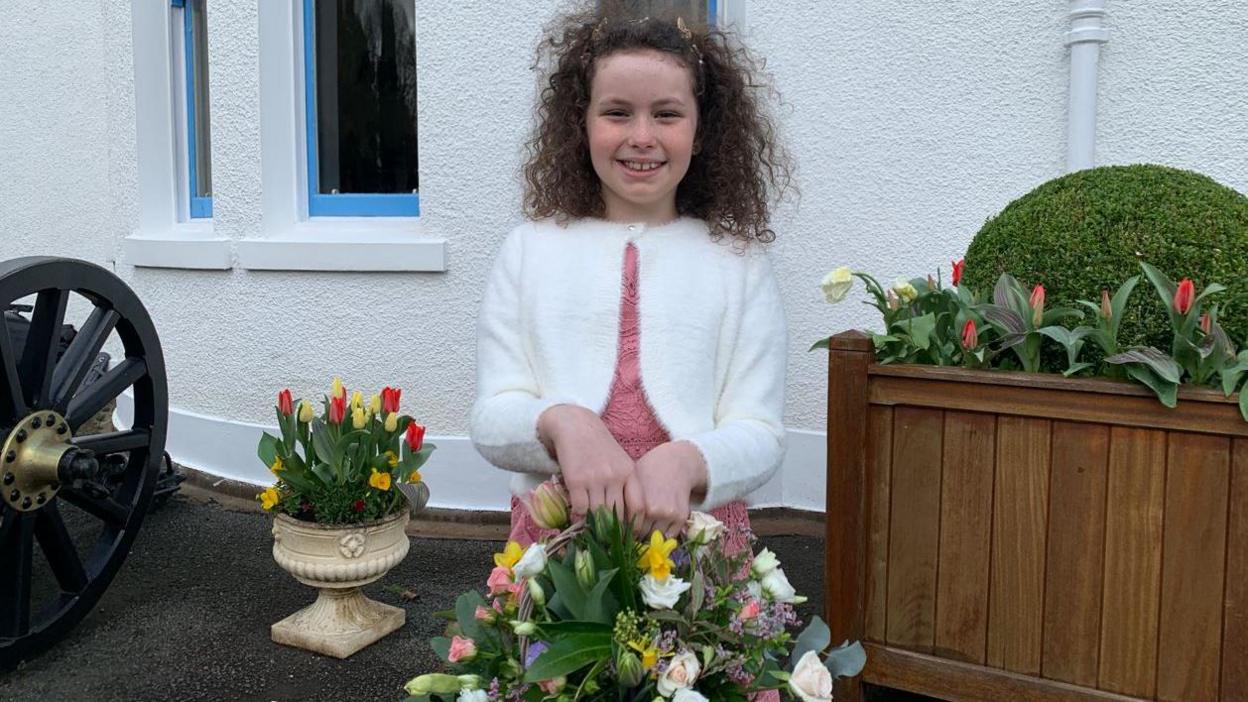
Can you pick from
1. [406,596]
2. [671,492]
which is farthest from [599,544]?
[406,596]

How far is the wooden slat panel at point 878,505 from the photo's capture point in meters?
2.07

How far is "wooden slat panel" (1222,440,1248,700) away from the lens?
1.76m

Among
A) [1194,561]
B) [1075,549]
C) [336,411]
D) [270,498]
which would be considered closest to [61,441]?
[270,498]

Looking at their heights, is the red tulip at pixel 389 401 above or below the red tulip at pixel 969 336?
below

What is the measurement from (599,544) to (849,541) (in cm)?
115

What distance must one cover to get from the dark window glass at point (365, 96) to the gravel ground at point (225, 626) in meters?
1.78

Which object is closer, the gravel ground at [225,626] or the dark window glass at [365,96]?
the gravel ground at [225,626]

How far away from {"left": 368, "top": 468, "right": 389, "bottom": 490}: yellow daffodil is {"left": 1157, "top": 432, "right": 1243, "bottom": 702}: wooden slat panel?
203 cm

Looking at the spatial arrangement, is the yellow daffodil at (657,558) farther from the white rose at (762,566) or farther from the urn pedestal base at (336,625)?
the urn pedestal base at (336,625)

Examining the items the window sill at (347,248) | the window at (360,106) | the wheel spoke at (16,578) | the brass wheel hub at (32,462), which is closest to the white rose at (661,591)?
the brass wheel hub at (32,462)

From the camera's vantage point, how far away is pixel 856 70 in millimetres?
3602

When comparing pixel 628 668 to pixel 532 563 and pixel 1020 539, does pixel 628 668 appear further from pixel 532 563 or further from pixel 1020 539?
pixel 1020 539

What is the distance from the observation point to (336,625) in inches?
109

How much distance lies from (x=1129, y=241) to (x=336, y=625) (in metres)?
2.41
